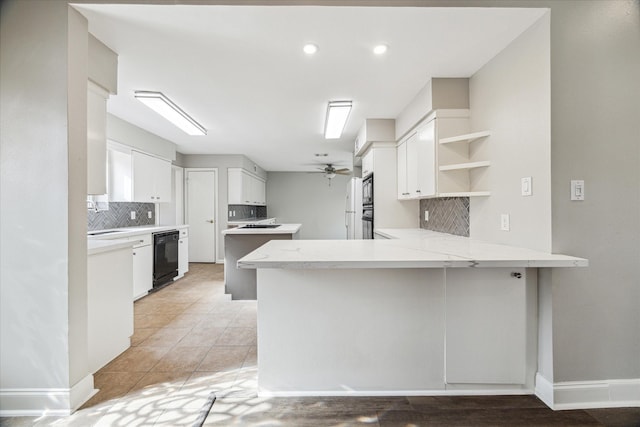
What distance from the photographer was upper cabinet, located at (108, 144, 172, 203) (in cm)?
408

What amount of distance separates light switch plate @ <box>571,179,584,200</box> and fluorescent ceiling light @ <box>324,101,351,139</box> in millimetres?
2180

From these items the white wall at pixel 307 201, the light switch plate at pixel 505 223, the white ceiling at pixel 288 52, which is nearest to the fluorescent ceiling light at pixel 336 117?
the white ceiling at pixel 288 52

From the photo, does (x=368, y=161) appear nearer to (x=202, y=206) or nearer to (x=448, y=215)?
(x=448, y=215)

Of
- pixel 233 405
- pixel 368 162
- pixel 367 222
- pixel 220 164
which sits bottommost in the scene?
pixel 233 405

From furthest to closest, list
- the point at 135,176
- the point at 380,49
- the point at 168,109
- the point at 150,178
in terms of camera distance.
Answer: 1. the point at 150,178
2. the point at 135,176
3. the point at 168,109
4. the point at 380,49

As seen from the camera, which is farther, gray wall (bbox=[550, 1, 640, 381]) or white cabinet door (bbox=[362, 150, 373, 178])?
white cabinet door (bbox=[362, 150, 373, 178])

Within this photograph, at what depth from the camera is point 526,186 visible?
199cm

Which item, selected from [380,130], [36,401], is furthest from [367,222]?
[36,401]

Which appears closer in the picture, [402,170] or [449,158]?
[449,158]

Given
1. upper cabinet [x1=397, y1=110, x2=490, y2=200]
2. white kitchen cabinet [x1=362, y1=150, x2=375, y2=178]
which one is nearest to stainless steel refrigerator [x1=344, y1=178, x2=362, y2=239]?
white kitchen cabinet [x1=362, y1=150, x2=375, y2=178]

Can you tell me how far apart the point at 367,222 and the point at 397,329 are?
8.54 ft

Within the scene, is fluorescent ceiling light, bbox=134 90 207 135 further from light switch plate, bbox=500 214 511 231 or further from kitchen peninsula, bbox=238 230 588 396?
light switch plate, bbox=500 214 511 231

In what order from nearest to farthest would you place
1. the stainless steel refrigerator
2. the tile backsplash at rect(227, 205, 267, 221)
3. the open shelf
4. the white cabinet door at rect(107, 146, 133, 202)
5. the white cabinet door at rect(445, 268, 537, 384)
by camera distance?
the white cabinet door at rect(445, 268, 537, 384) < the open shelf < the white cabinet door at rect(107, 146, 133, 202) < the stainless steel refrigerator < the tile backsplash at rect(227, 205, 267, 221)

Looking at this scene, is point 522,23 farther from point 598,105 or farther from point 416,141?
point 416,141
